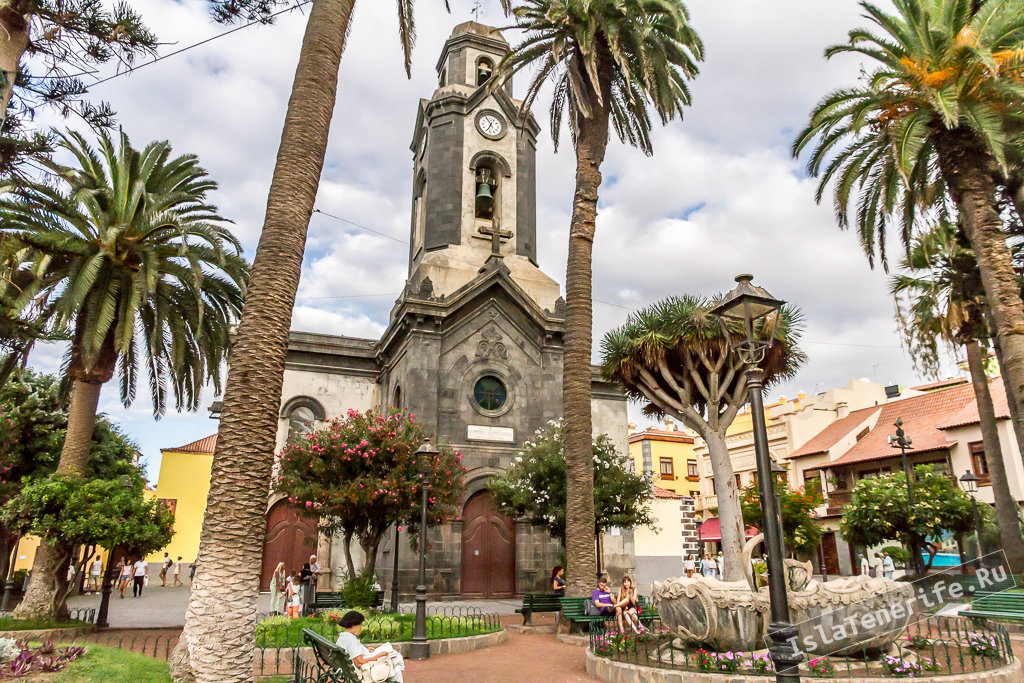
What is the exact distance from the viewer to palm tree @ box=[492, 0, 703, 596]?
49.9ft

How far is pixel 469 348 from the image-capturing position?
25.4m

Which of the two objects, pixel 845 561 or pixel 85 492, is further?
pixel 845 561

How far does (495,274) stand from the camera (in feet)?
85.3

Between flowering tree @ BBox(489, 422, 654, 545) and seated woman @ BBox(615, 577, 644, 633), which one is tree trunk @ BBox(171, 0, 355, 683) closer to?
seated woman @ BBox(615, 577, 644, 633)

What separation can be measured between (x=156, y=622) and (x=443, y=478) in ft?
26.7

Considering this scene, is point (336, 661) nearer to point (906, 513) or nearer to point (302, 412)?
point (302, 412)

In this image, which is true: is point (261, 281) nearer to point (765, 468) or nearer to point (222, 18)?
point (222, 18)

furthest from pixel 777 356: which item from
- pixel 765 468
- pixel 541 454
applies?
pixel 765 468

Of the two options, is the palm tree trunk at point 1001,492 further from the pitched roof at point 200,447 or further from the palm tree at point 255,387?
the pitched roof at point 200,447

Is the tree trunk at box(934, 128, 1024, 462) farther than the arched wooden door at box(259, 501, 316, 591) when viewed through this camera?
No

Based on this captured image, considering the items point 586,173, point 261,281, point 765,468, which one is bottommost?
point 765,468

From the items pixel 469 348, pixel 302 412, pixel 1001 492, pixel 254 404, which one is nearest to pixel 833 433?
pixel 1001 492

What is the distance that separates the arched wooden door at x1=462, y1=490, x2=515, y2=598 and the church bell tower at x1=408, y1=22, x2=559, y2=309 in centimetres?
831

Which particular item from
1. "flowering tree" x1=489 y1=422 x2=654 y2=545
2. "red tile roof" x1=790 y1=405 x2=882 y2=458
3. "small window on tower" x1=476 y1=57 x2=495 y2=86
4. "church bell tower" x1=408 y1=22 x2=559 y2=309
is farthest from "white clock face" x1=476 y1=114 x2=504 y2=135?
"red tile roof" x1=790 y1=405 x2=882 y2=458
